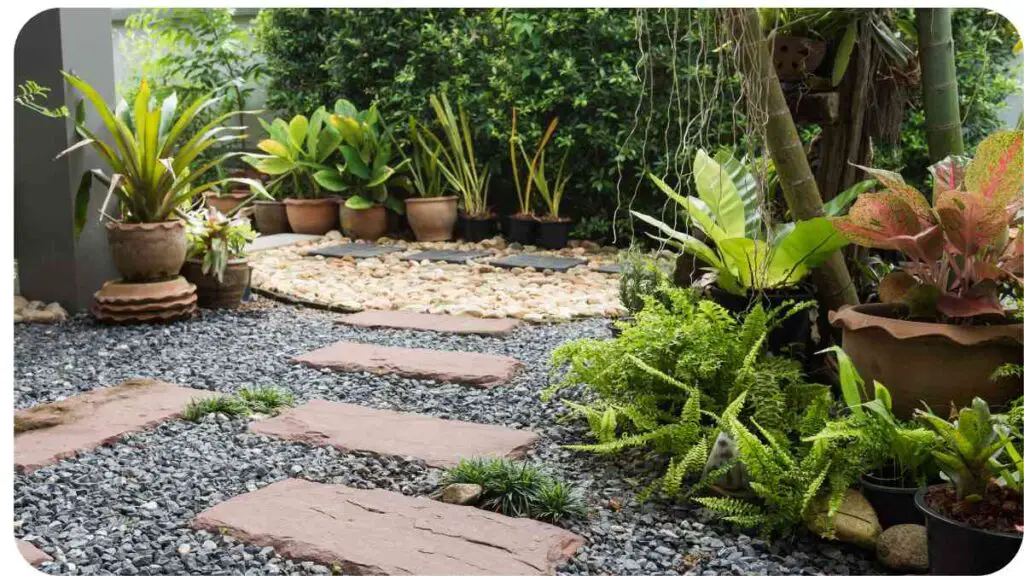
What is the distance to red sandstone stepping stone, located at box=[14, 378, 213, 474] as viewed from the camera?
242 cm

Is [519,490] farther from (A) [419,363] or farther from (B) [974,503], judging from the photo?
(A) [419,363]

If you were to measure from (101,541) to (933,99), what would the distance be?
2.51 meters

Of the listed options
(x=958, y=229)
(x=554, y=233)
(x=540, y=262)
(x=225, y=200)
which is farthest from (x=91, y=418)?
(x=225, y=200)

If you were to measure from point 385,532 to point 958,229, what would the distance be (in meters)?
1.44

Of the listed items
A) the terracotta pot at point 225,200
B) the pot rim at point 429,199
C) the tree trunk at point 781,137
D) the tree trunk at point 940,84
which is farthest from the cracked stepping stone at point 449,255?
the tree trunk at point 940,84

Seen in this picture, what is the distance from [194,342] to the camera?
3.76m

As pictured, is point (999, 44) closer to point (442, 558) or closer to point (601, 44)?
point (601, 44)

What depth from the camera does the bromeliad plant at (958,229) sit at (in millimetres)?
2055

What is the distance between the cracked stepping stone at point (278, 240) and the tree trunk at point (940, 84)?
4.67 metres

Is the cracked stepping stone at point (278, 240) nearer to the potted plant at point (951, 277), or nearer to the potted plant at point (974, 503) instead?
the potted plant at point (951, 277)

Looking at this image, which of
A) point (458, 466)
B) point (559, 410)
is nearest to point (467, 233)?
point (559, 410)

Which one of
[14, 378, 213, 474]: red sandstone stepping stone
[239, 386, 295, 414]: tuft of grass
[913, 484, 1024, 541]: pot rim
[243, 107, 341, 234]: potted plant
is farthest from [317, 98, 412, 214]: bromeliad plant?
[913, 484, 1024, 541]: pot rim

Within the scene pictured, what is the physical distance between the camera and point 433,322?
4.04 meters

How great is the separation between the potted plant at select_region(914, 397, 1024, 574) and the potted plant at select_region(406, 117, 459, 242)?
508 centimetres
